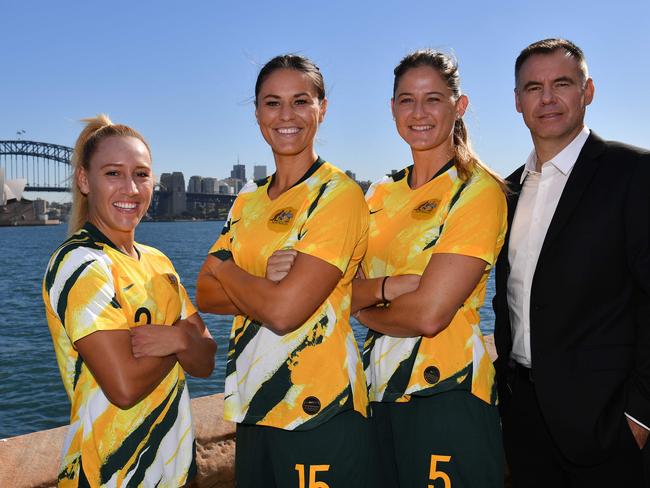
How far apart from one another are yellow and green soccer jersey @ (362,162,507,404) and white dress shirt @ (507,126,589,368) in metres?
0.14

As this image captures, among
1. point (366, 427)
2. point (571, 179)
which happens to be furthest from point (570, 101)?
point (366, 427)

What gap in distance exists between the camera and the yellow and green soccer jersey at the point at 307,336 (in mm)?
2270

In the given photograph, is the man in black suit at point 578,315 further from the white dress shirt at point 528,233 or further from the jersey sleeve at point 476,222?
the jersey sleeve at point 476,222

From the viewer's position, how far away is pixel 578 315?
253 cm

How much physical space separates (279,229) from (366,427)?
826 mm

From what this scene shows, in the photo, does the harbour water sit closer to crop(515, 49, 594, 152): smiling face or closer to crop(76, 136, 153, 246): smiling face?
crop(76, 136, 153, 246): smiling face

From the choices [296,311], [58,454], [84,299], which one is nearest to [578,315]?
[296,311]

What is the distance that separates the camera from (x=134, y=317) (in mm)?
2338

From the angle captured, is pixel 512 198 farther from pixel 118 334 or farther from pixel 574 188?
pixel 118 334

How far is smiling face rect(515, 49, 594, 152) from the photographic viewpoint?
2855mm

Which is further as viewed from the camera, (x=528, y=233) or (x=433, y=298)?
(x=528, y=233)

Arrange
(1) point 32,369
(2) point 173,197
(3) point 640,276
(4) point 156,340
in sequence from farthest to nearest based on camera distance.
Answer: (2) point 173,197 → (1) point 32,369 → (3) point 640,276 → (4) point 156,340

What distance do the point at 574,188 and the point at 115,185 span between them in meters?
1.89

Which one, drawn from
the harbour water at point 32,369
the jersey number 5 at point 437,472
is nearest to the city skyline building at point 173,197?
the harbour water at point 32,369
